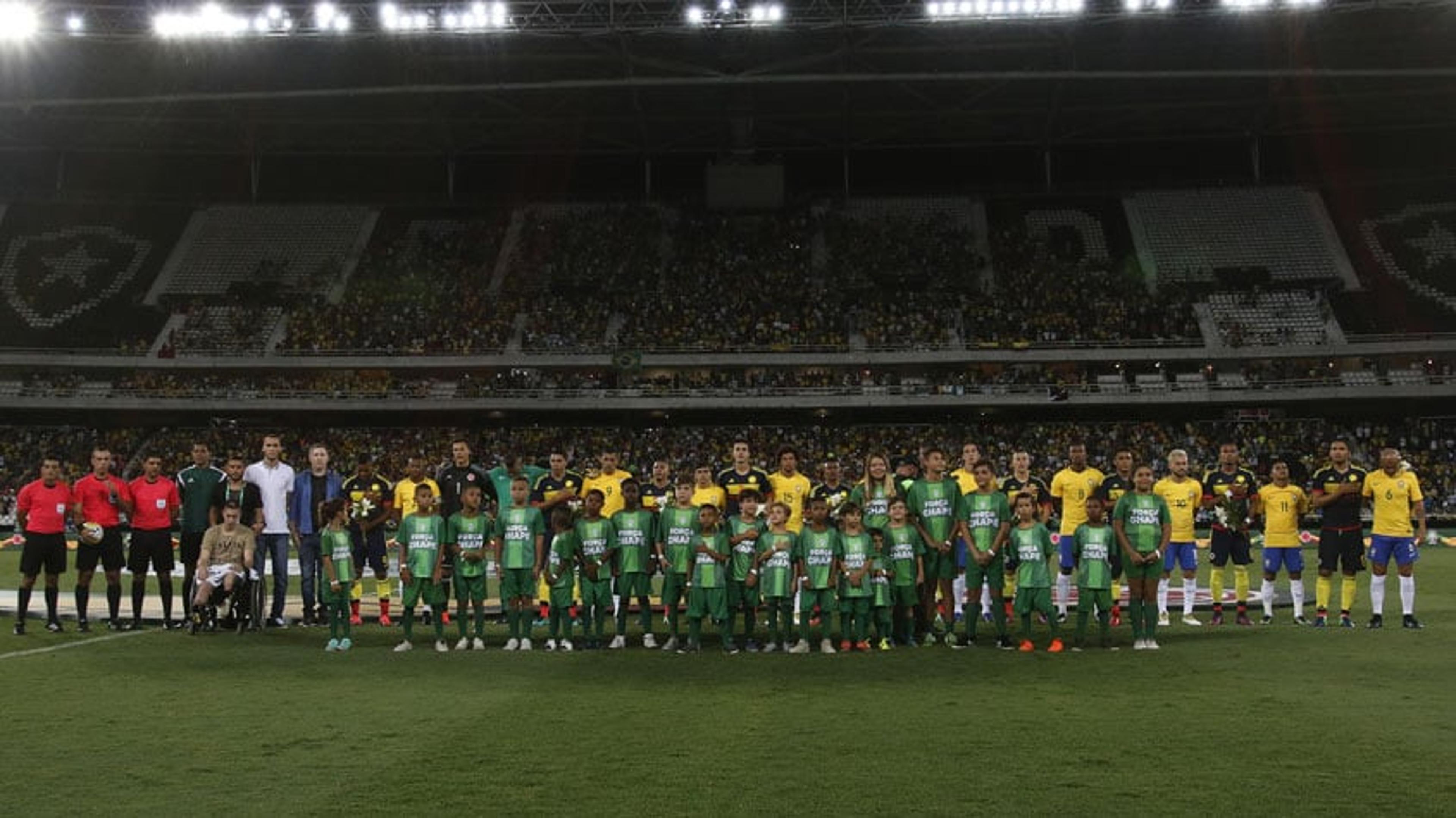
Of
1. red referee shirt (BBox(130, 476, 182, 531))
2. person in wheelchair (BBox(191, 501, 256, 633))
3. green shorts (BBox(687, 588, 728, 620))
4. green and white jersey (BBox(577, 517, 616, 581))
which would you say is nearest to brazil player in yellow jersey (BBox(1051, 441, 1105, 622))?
green shorts (BBox(687, 588, 728, 620))

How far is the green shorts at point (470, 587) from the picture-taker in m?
13.6

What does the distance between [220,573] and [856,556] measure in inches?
293

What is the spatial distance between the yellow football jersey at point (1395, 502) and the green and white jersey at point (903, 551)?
563 centimetres

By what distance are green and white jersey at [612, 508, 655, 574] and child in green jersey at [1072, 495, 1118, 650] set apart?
463cm

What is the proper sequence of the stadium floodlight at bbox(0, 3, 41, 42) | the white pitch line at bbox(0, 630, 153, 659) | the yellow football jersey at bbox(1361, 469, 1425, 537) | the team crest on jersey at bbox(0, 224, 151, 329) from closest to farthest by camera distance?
the white pitch line at bbox(0, 630, 153, 659), the yellow football jersey at bbox(1361, 469, 1425, 537), the stadium floodlight at bbox(0, 3, 41, 42), the team crest on jersey at bbox(0, 224, 151, 329)

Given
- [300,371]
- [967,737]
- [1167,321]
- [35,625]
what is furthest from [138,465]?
[967,737]

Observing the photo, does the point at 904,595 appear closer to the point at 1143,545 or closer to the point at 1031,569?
the point at 1031,569

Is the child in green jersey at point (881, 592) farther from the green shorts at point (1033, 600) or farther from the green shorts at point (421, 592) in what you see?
the green shorts at point (421, 592)

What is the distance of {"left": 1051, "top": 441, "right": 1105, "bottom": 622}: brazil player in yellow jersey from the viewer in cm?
1555

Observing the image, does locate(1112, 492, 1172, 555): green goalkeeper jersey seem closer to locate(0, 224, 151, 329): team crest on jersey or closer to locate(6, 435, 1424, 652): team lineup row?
locate(6, 435, 1424, 652): team lineup row

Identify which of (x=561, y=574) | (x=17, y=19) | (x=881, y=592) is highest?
(x=17, y=19)

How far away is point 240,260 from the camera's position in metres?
52.1

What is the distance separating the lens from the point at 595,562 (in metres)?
13.5

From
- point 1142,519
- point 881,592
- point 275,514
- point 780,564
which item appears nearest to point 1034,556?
point 1142,519
